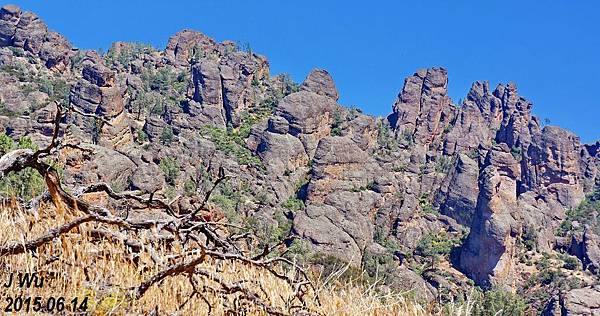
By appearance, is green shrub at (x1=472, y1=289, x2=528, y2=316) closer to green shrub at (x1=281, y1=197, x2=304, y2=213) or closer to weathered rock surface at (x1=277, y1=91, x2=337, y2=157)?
green shrub at (x1=281, y1=197, x2=304, y2=213)

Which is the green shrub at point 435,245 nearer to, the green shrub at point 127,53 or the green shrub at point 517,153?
the green shrub at point 517,153

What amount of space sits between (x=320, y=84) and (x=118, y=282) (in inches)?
3217

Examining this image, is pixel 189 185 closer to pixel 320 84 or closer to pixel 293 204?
pixel 293 204

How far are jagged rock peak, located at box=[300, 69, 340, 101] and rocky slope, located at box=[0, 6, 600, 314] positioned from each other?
7.3 inches

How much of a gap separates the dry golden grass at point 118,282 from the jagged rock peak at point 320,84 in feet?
262

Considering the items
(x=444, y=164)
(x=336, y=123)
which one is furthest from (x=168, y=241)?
(x=444, y=164)

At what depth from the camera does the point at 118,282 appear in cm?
223

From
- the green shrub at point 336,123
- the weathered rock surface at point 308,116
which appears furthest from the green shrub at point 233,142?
the green shrub at point 336,123

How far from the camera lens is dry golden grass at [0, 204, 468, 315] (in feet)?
6.83

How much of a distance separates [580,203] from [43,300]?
95.7 m

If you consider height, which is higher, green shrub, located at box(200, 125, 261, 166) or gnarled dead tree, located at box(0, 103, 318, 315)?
green shrub, located at box(200, 125, 261, 166)

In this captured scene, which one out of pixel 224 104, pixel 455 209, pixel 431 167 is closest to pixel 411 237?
pixel 455 209

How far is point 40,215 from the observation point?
287cm

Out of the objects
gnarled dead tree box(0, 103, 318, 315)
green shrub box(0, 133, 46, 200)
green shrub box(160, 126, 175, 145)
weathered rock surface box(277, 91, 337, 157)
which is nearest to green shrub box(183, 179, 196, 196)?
green shrub box(160, 126, 175, 145)
